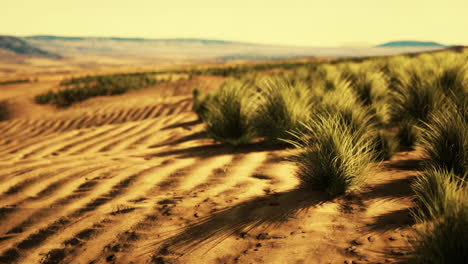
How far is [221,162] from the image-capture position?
362 cm

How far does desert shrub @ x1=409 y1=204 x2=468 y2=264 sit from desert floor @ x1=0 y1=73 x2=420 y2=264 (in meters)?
0.26

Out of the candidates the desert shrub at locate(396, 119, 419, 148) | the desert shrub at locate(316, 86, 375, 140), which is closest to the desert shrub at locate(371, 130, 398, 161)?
the desert shrub at locate(316, 86, 375, 140)

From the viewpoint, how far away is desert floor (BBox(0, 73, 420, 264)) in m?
2.01

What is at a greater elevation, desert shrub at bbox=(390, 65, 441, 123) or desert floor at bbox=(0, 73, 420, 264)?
desert shrub at bbox=(390, 65, 441, 123)

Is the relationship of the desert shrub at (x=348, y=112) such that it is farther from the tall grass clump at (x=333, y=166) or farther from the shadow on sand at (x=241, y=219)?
the shadow on sand at (x=241, y=219)

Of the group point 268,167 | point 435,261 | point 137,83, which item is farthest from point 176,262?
point 137,83

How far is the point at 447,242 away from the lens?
1.49 m

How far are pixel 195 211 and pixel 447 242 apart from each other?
151 cm

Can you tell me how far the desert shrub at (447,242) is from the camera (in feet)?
4.82

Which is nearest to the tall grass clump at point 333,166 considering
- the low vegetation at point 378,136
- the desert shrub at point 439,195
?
the low vegetation at point 378,136

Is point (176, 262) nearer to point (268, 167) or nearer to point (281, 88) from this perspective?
point (268, 167)

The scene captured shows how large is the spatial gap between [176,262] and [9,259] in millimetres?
1015

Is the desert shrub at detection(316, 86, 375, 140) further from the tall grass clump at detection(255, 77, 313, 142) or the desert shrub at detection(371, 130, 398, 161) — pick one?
the tall grass clump at detection(255, 77, 313, 142)

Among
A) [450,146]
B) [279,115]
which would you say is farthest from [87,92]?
[450,146]
